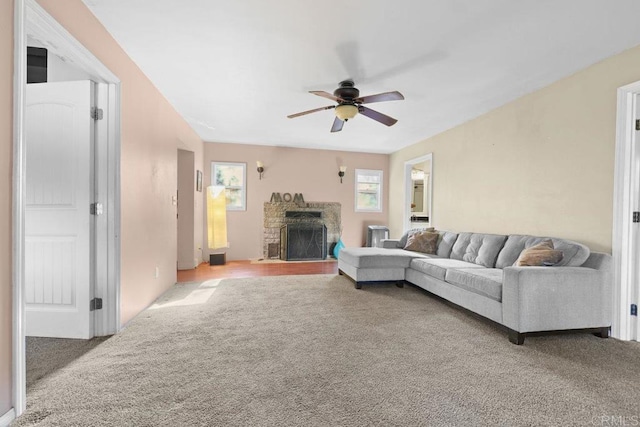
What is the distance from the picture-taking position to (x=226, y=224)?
629 centimetres

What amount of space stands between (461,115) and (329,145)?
285 centimetres

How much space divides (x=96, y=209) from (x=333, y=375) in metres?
2.26

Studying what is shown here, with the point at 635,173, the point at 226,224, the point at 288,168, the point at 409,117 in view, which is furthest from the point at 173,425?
the point at 288,168

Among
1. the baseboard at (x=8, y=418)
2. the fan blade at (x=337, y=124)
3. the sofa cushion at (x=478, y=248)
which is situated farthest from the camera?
the fan blade at (x=337, y=124)

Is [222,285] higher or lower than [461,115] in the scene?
lower

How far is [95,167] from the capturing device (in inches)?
95.8

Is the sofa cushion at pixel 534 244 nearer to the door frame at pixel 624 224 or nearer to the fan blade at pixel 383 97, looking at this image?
the door frame at pixel 624 224

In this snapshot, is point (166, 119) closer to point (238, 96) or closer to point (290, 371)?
point (238, 96)

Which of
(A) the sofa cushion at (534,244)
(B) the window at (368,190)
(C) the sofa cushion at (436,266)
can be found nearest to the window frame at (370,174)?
(B) the window at (368,190)

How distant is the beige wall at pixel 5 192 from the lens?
1.39m

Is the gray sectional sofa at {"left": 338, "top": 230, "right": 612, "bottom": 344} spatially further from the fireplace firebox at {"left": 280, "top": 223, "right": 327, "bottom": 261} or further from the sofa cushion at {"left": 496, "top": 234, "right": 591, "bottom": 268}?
the fireplace firebox at {"left": 280, "top": 223, "right": 327, "bottom": 261}

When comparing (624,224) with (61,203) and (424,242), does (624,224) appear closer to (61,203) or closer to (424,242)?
(424,242)

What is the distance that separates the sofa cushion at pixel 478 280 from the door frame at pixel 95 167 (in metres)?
3.21

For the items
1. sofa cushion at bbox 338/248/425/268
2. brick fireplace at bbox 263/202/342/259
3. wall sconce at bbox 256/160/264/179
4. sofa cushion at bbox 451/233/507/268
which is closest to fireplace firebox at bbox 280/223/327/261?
brick fireplace at bbox 263/202/342/259
